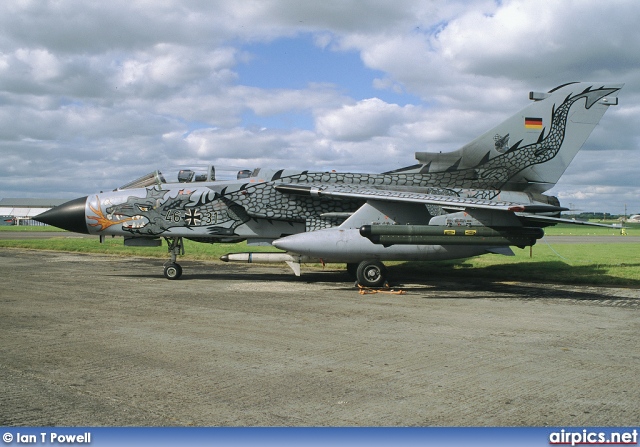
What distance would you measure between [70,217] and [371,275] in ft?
25.2

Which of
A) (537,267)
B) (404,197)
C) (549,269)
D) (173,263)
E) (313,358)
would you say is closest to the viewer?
(313,358)

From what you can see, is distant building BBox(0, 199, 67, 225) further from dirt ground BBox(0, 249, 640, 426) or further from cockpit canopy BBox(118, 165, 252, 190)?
dirt ground BBox(0, 249, 640, 426)

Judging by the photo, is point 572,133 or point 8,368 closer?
point 8,368

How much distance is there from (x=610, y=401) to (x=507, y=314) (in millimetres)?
4815

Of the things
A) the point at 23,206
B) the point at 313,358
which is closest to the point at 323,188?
the point at 313,358

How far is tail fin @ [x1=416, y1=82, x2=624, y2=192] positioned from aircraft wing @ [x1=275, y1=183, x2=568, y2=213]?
1329 mm

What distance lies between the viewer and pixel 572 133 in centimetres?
1420

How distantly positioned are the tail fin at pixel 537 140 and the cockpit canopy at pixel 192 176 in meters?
5.40

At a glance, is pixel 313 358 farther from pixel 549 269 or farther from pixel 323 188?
pixel 549 269

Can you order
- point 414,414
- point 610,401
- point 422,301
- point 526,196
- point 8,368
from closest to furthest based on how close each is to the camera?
point 414,414, point 610,401, point 8,368, point 422,301, point 526,196

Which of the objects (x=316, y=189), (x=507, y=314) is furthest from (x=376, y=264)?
(x=507, y=314)

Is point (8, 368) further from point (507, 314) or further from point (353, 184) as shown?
point (353, 184)

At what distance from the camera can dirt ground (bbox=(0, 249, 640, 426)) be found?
4.33 m

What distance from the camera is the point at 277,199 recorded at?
559 inches
